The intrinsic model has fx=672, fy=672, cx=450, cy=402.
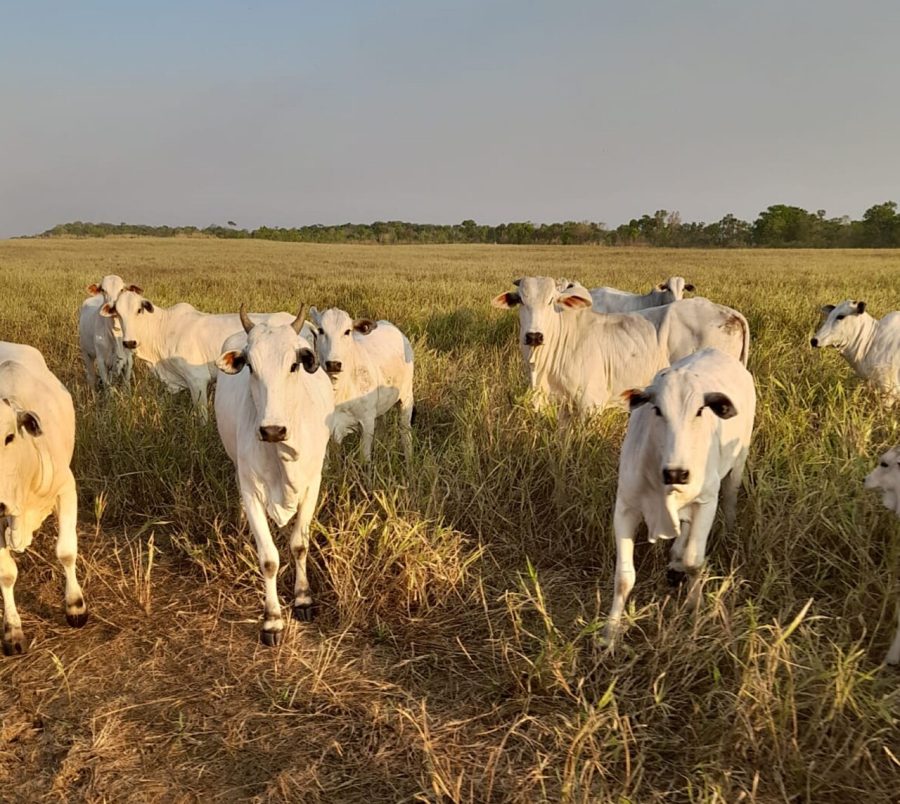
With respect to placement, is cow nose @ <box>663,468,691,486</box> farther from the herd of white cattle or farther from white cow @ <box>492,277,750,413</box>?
white cow @ <box>492,277,750,413</box>

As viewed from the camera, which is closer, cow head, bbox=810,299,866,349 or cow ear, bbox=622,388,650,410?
cow ear, bbox=622,388,650,410

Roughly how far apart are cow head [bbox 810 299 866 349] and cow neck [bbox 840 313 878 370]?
22 mm

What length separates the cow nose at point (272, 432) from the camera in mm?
2939

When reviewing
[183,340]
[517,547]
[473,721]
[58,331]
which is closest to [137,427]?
[183,340]

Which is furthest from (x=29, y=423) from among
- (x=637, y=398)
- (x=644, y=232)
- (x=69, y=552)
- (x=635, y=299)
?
(x=644, y=232)

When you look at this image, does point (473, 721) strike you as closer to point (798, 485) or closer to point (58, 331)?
point (798, 485)

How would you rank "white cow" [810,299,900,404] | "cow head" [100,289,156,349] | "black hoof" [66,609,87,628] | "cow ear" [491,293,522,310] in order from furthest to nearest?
"cow head" [100,289,156,349] → "white cow" [810,299,900,404] → "cow ear" [491,293,522,310] → "black hoof" [66,609,87,628]

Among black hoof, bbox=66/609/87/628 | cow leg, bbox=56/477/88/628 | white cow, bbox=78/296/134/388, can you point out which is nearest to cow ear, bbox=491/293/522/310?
cow leg, bbox=56/477/88/628

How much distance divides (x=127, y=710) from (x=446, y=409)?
3629mm

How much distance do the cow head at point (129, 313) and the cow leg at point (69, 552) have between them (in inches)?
148

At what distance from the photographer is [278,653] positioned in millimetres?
3129

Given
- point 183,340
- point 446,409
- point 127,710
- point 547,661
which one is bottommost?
point 127,710

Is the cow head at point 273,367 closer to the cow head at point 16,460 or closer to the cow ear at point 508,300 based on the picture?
the cow head at point 16,460

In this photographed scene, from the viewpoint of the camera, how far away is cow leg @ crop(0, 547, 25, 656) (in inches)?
126
